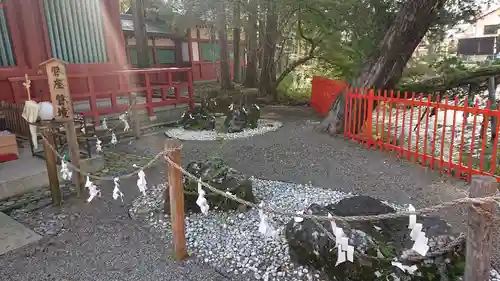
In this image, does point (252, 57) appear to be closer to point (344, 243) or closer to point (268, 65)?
point (268, 65)

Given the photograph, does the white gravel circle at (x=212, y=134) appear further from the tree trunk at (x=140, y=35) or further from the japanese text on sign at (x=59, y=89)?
the tree trunk at (x=140, y=35)

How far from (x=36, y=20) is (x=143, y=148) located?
4.34 meters

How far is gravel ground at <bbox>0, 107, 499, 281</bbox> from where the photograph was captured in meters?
3.18

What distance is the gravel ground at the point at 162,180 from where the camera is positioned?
318 centimetres

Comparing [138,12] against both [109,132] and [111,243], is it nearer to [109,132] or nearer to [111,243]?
[109,132]

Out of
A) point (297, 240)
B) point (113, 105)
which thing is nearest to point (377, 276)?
point (297, 240)

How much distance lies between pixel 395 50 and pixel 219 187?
17.5 ft

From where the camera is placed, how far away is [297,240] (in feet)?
9.93

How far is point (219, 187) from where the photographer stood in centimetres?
433

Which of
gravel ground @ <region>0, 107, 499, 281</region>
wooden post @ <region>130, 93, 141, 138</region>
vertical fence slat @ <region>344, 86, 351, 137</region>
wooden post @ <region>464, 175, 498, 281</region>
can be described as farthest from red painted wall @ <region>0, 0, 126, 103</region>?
wooden post @ <region>464, 175, 498, 281</region>

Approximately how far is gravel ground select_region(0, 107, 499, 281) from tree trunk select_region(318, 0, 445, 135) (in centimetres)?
87

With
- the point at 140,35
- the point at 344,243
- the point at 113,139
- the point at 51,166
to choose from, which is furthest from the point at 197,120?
the point at 344,243

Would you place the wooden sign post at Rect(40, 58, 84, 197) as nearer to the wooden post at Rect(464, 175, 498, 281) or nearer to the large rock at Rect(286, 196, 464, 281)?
the large rock at Rect(286, 196, 464, 281)

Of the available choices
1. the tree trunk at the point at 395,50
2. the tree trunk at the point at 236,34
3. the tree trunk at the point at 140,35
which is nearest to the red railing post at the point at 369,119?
the tree trunk at the point at 395,50
